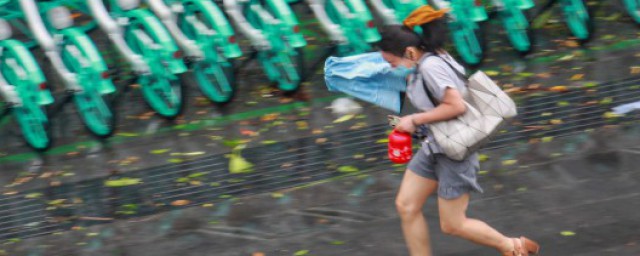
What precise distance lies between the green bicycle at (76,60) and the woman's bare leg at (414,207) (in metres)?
3.62

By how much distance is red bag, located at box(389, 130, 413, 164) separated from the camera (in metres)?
5.86

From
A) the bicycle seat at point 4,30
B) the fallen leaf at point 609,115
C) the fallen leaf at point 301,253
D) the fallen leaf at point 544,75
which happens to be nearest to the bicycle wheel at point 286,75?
the fallen leaf at point 544,75

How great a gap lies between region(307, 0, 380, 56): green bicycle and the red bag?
3.63 meters

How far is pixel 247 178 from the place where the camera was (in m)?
8.09

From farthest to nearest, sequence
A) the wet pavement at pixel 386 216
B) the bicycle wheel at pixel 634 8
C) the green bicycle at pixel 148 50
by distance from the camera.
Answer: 1. the bicycle wheel at pixel 634 8
2. the green bicycle at pixel 148 50
3. the wet pavement at pixel 386 216

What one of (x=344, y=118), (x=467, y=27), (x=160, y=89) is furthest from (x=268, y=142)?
(x=467, y=27)

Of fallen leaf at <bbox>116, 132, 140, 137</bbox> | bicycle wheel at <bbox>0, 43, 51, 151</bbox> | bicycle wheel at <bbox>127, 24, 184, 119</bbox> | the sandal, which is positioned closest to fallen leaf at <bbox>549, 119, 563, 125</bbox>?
the sandal

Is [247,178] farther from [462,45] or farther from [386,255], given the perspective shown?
[462,45]

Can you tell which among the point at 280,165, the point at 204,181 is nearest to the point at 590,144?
the point at 280,165

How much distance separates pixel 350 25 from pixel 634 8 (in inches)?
110

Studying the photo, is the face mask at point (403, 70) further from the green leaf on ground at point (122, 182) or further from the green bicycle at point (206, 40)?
the green bicycle at point (206, 40)

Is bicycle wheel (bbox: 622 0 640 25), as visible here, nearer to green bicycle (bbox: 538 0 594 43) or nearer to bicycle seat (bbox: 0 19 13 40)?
green bicycle (bbox: 538 0 594 43)

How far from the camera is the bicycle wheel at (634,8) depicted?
33.8 feet

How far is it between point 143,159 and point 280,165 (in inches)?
46.8
